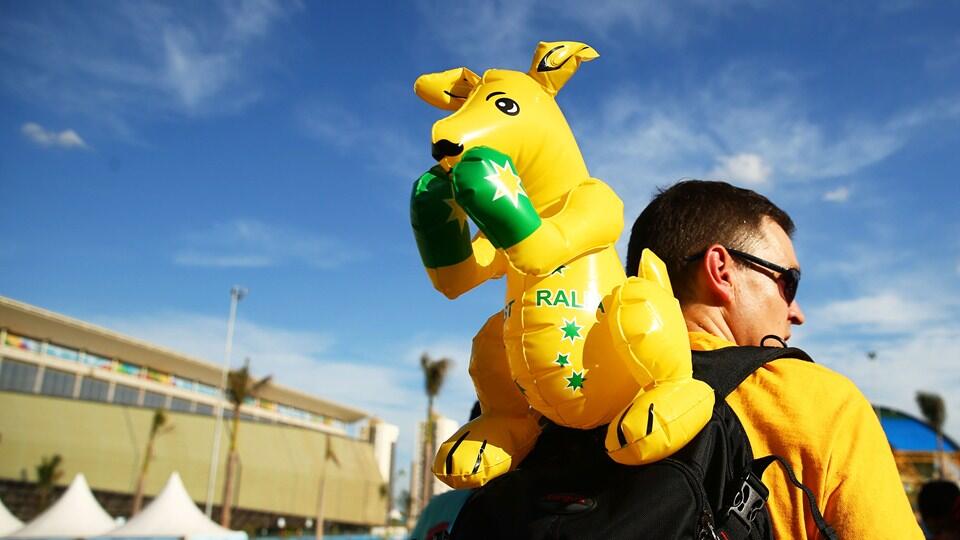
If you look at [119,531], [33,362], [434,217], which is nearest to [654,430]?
[434,217]

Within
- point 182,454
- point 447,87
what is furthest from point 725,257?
point 182,454

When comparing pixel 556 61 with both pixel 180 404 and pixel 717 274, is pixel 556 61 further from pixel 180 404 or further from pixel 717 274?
pixel 180 404

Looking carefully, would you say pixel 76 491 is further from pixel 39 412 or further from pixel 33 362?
pixel 33 362

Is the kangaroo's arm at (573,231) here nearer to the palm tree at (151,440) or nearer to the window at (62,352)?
the palm tree at (151,440)

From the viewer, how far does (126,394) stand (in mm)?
45188

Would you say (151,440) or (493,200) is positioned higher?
(151,440)

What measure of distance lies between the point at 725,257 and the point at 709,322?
174 millimetres

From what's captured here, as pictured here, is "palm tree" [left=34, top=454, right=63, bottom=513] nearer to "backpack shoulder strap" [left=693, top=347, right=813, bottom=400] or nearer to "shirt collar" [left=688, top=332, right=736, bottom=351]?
"shirt collar" [left=688, top=332, right=736, bottom=351]

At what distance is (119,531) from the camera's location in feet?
59.6

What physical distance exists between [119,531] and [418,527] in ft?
60.3

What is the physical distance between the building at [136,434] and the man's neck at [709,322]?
4243 cm

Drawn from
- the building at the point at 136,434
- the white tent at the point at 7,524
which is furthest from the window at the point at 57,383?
the white tent at the point at 7,524

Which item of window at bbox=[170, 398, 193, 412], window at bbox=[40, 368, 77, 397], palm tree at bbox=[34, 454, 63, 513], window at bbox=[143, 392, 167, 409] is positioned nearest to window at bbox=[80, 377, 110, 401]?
window at bbox=[40, 368, 77, 397]

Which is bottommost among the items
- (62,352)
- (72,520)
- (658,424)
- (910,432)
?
(72,520)
